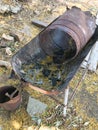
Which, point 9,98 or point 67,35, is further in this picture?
point 9,98

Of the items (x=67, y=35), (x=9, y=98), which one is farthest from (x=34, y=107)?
(x=67, y=35)

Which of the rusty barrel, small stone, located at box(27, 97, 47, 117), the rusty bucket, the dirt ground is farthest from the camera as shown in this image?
small stone, located at box(27, 97, 47, 117)

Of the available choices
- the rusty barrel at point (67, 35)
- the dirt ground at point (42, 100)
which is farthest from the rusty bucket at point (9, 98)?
the rusty barrel at point (67, 35)

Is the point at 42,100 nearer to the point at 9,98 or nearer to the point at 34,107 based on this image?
the point at 34,107

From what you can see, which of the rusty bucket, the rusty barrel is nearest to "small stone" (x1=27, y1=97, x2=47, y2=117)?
the rusty bucket

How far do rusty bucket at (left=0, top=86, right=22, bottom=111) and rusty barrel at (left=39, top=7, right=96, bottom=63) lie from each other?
3.06 feet

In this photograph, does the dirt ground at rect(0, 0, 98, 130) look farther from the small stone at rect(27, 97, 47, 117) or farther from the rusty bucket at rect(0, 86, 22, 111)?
the rusty bucket at rect(0, 86, 22, 111)

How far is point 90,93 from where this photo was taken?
5020 millimetres

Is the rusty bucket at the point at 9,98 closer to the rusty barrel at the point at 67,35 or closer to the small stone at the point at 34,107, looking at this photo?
the small stone at the point at 34,107

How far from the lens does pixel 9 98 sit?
14.4ft

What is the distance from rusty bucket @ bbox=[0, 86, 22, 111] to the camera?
414 centimetres

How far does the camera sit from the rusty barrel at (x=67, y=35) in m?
3.68

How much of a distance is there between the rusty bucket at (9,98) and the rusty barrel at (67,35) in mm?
933

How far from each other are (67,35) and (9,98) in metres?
1.55
